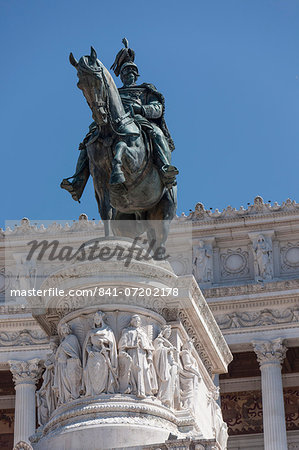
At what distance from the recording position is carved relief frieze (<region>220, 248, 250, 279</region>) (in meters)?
32.8

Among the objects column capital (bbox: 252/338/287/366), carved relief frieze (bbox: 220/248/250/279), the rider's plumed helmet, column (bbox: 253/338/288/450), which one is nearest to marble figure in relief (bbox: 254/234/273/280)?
carved relief frieze (bbox: 220/248/250/279)

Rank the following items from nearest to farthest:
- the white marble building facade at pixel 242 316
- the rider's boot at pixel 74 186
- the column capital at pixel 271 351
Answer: the rider's boot at pixel 74 186, the column capital at pixel 271 351, the white marble building facade at pixel 242 316

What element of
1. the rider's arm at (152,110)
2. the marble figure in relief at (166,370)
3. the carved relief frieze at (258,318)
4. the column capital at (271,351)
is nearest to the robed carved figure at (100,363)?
Result: the marble figure in relief at (166,370)

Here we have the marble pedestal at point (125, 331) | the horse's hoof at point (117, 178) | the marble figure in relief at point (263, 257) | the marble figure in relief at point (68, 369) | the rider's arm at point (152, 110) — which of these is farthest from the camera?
the marble figure in relief at point (263, 257)

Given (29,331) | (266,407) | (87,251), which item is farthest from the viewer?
(29,331)

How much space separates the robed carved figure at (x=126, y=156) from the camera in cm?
1191

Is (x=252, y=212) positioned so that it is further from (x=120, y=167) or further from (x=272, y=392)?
(x=120, y=167)

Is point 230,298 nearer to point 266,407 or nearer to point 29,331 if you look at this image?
point 266,407

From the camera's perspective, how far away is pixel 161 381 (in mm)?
11125

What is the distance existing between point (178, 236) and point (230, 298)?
316 centimetres

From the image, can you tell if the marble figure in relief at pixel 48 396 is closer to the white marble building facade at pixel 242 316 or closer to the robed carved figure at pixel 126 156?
the robed carved figure at pixel 126 156

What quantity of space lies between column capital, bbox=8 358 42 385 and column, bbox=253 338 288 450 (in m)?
5.98

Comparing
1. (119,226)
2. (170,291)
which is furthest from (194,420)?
(119,226)

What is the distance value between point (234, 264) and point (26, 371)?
264 inches
